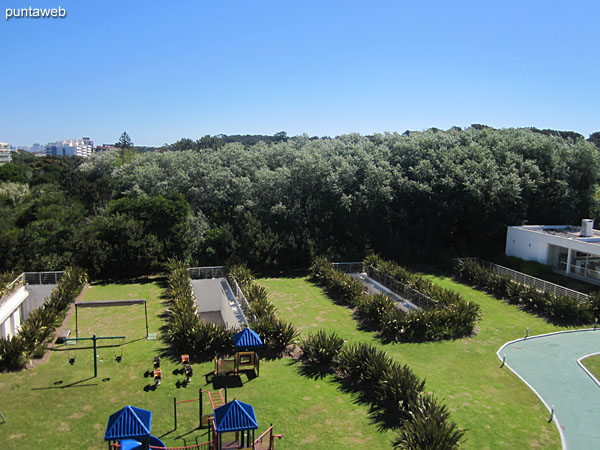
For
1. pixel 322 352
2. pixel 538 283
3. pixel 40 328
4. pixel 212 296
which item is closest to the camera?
pixel 322 352

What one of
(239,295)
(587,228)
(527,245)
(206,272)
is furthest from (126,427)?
(587,228)

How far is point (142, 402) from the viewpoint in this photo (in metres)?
13.0

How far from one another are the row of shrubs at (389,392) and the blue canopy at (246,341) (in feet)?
6.52

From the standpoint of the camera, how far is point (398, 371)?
1298 cm

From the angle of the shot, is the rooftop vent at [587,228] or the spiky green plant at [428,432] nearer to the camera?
the spiky green plant at [428,432]

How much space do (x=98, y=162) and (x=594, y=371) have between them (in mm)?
57780

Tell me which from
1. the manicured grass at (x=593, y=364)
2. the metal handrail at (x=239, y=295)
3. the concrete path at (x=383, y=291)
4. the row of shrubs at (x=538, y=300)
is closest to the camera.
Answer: the manicured grass at (x=593, y=364)

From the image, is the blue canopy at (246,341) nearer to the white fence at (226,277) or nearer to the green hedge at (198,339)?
the green hedge at (198,339)

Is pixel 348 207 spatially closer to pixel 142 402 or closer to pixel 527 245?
pixel 527 245

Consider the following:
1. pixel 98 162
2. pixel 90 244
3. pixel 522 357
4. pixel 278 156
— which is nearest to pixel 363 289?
pixel 522 357

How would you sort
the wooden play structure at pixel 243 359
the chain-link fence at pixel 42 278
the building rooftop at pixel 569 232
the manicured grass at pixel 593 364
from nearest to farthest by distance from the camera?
the wooden play structure at pixel 243 359
the manicured grass at pixel 593 364
the chain-link fence at pixel 42 278
the building rooftop at pixel 569 232

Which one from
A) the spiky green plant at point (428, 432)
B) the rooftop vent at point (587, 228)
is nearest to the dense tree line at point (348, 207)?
the rooftop vent at point (587, 228)

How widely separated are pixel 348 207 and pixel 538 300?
13.9m

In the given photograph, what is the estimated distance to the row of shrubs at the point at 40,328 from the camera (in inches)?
589
